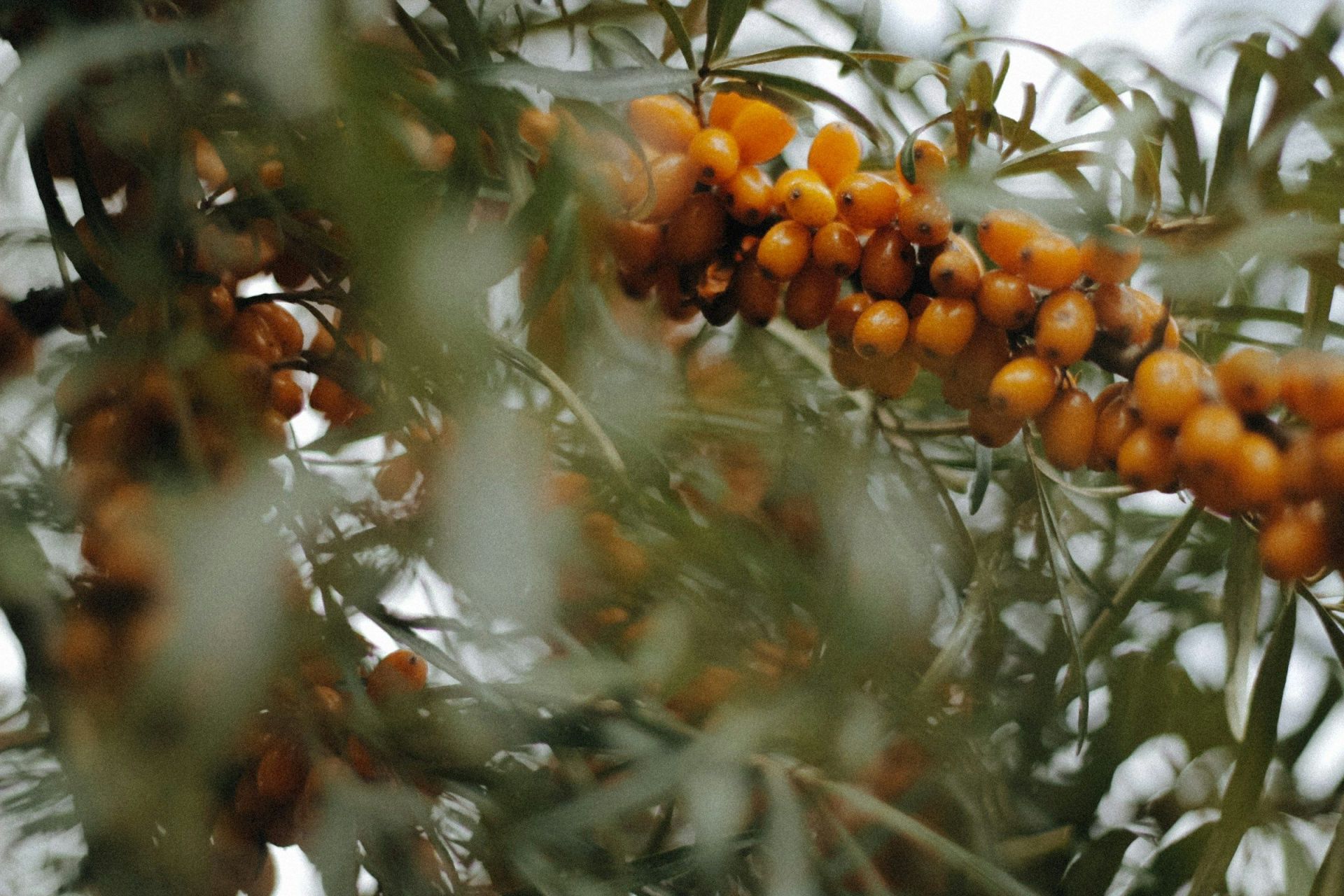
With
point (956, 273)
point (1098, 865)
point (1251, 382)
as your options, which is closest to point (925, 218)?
point (956, 273)

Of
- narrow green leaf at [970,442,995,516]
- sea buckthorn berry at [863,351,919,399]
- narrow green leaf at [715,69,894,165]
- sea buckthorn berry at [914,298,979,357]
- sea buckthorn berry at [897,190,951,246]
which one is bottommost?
narrow green leaf at [970,442,995,516]

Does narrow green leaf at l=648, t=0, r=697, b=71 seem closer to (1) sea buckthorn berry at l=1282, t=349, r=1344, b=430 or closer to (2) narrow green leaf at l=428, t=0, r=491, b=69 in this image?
(2) narrow green leaf at l=428, t=0, r=491, b=69

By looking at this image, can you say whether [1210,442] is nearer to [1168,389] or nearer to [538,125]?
[1168,389]

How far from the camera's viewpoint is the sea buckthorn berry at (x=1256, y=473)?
0.30 m

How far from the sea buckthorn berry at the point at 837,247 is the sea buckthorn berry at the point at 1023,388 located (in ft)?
0.26

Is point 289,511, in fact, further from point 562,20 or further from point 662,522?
point 562,20

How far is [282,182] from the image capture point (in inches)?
16.7

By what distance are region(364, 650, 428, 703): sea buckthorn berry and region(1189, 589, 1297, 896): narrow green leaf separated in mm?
351

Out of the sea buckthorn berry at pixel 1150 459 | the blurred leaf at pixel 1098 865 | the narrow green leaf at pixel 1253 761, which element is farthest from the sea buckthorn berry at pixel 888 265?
the blurred leaf at pixel 1098 865

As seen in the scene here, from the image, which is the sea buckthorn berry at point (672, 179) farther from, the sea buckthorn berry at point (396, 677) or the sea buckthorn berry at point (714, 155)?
the sea buckthorn berry at point (396, 677)

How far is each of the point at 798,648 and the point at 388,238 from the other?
1.12 feet

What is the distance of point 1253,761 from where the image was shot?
389mm

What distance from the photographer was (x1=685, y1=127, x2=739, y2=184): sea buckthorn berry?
0.39 meters

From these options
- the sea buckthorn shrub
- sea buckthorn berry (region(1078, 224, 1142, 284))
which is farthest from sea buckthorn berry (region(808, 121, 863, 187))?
sea buckthorn berry (region(1078, 224, 1142, 284))
